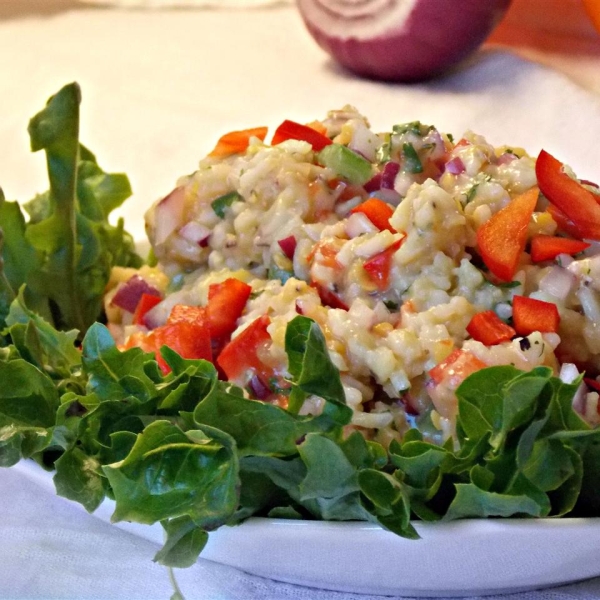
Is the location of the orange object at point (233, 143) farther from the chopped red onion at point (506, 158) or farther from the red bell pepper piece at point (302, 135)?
the chopped red onion at point (506, 158)

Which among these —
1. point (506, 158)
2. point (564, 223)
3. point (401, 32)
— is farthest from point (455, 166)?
point (401, 32)

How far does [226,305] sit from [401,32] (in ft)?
6.22

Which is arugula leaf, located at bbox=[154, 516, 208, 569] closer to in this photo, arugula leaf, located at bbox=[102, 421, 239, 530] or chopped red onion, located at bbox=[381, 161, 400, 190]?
arugula leaf, located at bbox=[102, 421, 239, 530]

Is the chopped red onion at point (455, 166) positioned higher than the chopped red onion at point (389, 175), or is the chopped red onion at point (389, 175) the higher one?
the chopped red onion at point (455, 166)

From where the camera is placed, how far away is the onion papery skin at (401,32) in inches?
116

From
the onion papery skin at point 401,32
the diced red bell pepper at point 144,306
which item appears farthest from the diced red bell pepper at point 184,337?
the onion papery skin at point 401,32

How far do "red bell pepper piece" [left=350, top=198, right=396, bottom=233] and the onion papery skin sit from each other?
1.67 metres

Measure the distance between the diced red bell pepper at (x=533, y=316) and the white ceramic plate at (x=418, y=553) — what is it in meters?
0.33

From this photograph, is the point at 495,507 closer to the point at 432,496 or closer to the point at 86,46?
the point at 432,496

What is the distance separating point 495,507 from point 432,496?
86 millimetres

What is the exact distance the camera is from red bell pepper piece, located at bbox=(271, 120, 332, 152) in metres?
1.58

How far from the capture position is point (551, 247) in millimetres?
1311

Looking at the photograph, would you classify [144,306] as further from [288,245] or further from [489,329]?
[489,329]

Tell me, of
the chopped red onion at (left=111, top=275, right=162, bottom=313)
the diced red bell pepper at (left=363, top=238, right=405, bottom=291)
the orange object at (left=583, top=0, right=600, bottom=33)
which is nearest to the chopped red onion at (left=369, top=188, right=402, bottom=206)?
the diced red bell pepper at (left=363, top=238, right=405, bottom=291)
